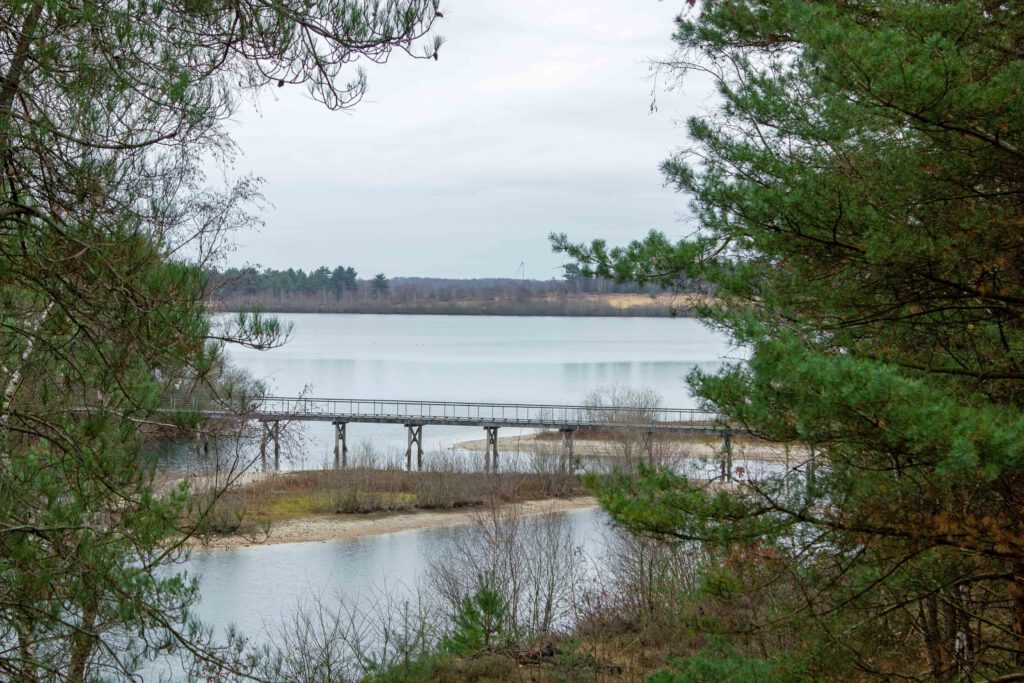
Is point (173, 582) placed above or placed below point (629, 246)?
below

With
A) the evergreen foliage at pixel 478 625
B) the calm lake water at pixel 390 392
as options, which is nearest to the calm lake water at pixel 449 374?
the calm lake water at pixel 390 392

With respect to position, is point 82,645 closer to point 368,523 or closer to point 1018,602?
point 1018,602

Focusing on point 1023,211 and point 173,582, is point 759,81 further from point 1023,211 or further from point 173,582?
point 173,582

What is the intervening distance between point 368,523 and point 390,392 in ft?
83.9

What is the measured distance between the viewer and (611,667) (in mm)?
11711

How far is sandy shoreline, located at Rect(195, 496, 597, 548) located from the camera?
83.5 ft

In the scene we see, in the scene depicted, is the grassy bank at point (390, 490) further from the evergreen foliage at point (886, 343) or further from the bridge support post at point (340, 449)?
the evergreen foliage at point (886, 343)

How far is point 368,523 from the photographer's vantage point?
27844 millimetres

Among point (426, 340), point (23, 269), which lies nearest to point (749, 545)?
point (23, 269)

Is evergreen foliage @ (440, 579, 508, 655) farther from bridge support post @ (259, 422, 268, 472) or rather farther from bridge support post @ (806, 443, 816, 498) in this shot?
bridge support post @ (806, 443, 816, 498)

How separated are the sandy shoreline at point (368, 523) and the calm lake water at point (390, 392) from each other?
2.13 ft

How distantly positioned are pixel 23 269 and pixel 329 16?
1.85 meters

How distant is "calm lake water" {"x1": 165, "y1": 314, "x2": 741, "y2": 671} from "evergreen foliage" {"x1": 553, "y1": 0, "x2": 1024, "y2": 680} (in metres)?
0.66

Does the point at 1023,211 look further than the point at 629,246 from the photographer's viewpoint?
No
